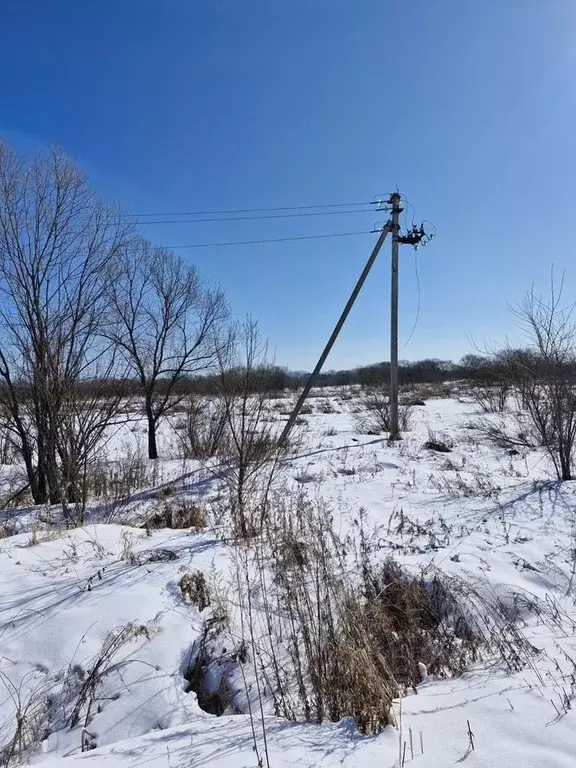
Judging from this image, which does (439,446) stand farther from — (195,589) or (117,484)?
(195,589)

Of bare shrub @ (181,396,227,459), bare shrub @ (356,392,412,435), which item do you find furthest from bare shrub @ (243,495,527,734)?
bare shrub @ (356,392,412,435)

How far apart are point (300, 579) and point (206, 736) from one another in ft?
5.39

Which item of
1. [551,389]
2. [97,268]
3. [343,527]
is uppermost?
[97,268]

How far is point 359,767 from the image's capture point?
5.68ft

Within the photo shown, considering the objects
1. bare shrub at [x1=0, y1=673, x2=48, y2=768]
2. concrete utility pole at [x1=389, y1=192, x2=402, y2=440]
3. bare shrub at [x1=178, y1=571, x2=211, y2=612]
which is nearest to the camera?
bare shrub at [x1=0, y1=673, x2=48, y2=768]

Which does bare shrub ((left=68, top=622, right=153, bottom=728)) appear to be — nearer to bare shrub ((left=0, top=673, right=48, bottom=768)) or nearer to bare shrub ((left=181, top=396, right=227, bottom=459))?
bare shrub ((left=0, top=673, right=48, bottom=768))

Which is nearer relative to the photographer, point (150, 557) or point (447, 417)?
point (150, 557)

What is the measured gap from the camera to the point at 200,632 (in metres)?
3.14

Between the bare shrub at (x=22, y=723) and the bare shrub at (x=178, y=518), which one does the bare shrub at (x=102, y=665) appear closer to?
the bare shrub at (x=22, y=723)

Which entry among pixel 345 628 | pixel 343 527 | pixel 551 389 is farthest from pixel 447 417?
pixel 345 628

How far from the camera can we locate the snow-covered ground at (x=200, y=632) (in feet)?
6.27

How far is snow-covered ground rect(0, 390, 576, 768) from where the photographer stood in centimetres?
191

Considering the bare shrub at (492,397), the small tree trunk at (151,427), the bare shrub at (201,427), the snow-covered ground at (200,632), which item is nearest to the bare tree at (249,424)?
the snow-covered ground at (200,632)

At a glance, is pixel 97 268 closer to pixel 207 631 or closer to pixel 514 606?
pixel 207 631
